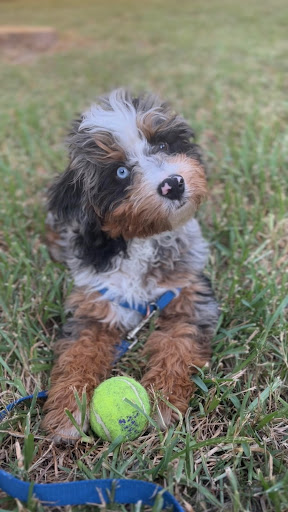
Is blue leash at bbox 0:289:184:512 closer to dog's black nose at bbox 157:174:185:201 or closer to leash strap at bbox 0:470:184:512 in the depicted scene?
leash strap at bbox 0:470:184:512

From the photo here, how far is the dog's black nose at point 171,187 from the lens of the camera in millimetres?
2438

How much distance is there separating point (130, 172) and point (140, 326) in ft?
3.11

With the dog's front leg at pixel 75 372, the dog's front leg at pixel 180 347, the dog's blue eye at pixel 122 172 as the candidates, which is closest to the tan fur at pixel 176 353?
the dog's front leg at pixel 180 347

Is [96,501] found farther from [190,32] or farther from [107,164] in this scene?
[190,32]

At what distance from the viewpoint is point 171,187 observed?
2441 millimetres

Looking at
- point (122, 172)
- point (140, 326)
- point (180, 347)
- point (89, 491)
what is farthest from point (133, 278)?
point (89, 491)

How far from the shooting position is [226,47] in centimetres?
745

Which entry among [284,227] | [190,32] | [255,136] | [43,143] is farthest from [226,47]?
[284,227]

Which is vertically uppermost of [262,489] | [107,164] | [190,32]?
[190,32]

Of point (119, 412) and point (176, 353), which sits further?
point (176, 353)

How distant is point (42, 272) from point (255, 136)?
104 inches

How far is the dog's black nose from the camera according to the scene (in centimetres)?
244

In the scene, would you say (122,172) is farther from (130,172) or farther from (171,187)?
(171,187)

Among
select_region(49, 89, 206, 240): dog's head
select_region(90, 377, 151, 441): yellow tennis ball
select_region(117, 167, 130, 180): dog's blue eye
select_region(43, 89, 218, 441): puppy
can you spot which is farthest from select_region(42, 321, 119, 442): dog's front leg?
select_region(117, 167, 130, 180): dog's blue eye
